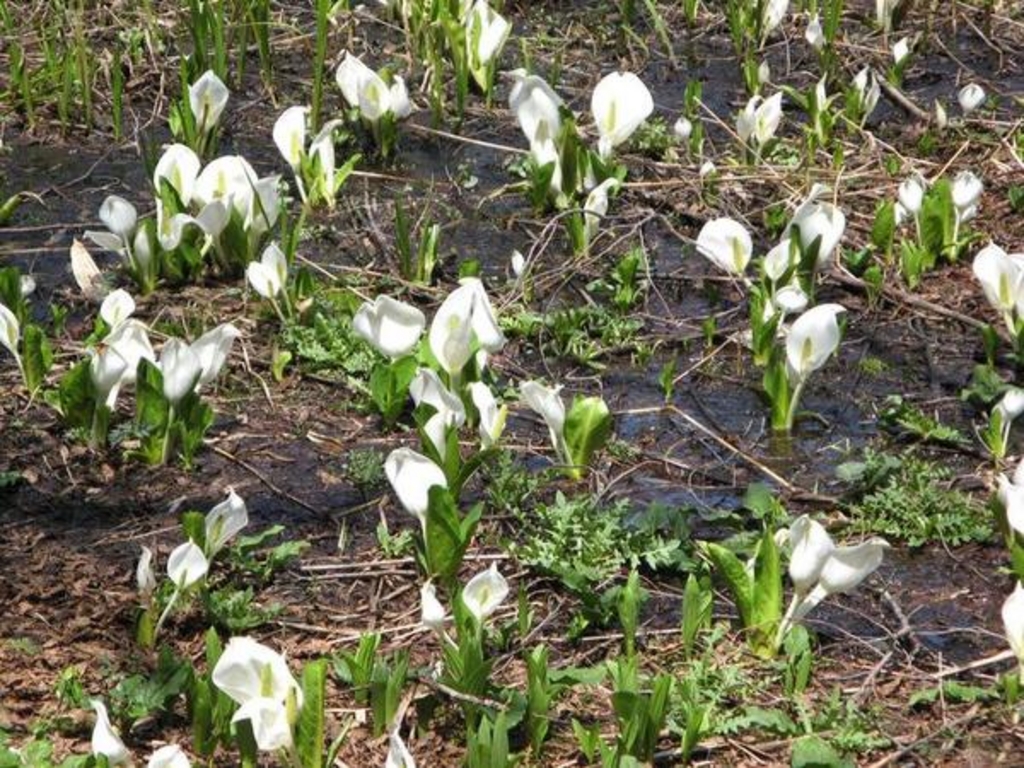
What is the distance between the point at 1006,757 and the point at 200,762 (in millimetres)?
1228

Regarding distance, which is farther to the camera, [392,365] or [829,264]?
[829,264]

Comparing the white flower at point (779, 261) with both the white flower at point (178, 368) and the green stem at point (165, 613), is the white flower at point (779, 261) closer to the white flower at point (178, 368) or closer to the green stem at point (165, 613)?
the white flower at point (178, 368)

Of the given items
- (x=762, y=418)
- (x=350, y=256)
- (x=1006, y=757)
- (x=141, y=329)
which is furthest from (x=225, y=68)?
(x=1006, y=757)

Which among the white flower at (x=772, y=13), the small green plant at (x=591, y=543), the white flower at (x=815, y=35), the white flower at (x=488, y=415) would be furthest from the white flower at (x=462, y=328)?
the white flower at (x=772, y=13)

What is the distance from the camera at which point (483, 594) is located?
265 cm

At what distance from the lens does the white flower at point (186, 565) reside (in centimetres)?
273

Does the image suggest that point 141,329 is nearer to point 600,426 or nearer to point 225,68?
point 600,426

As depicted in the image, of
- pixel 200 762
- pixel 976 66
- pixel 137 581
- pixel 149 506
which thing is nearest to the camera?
pixel 200 762

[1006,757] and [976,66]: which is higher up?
[1006,757]

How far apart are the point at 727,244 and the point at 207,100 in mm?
1550

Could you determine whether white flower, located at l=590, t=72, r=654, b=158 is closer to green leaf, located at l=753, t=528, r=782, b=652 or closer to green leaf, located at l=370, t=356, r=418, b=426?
green leaf, located at l=370, t=356, r=418, b=426

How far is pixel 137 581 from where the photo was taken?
287cm

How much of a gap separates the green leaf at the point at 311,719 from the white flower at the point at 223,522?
0.49m

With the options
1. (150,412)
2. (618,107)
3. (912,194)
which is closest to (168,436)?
(150,412)
